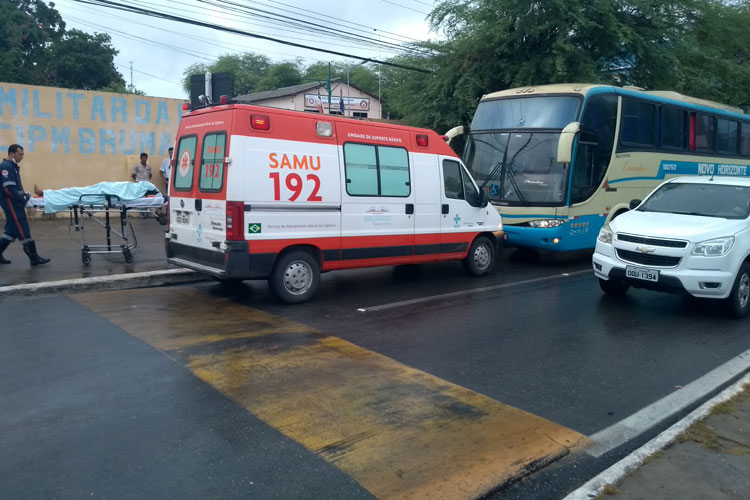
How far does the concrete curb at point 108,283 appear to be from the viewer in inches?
321

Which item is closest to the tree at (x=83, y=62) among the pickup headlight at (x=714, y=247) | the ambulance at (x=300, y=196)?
the ambulance at (x=300, y=196)

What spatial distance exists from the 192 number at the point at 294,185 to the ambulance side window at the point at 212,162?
0.63 meters

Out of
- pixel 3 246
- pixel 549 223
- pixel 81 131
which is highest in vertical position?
pixel 81 131

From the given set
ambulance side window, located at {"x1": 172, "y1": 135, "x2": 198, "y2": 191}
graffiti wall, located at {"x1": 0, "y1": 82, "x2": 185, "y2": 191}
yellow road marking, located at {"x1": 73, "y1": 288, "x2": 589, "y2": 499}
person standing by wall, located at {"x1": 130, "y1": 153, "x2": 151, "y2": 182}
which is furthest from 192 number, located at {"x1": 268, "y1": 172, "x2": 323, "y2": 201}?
graffiti wall, located at {"x1": 0, "y1": 82, "x2": 185, "y2": 191}

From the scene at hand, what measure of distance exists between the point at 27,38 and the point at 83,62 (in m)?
4.82

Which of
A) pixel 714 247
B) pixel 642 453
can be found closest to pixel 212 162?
pixel 642 453

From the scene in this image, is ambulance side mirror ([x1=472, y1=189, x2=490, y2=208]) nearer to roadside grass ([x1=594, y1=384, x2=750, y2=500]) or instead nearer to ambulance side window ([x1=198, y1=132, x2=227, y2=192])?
ambulance side window ([x1=198, y1=132, x2=227, y2=192])

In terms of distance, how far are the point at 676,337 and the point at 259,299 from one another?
5.23 m

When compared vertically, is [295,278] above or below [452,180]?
below

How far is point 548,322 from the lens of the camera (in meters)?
7.68

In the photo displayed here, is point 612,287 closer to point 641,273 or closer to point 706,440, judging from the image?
point 641,273

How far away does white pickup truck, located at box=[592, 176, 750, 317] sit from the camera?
7.69 meters

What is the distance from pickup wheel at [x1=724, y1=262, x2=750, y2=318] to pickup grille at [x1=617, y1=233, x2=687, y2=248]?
82cm

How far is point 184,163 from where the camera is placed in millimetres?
8594
